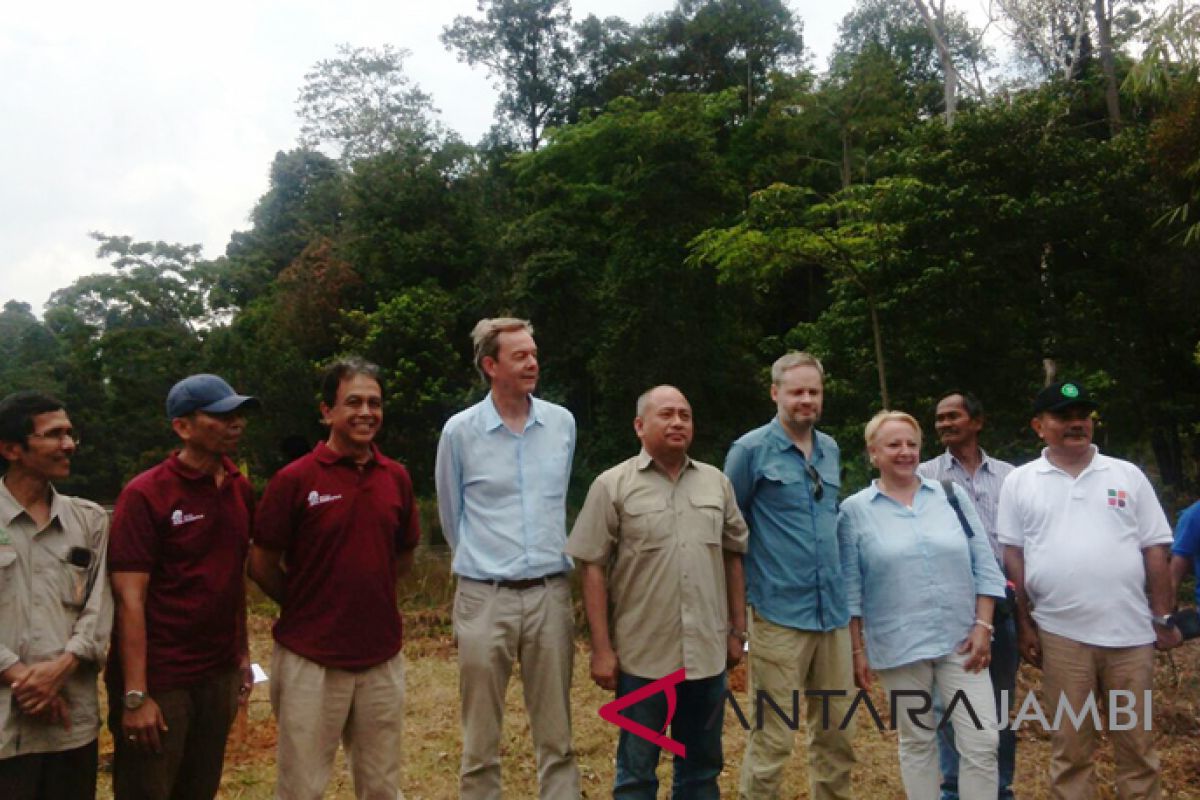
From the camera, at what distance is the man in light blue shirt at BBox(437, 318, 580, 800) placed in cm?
320

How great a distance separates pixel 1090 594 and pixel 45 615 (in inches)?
136

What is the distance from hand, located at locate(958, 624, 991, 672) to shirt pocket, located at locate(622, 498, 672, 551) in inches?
44.5

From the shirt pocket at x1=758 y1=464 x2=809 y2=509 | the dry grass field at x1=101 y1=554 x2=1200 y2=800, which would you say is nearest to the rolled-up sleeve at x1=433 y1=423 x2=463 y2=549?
the shirt pocket at x1=758 y1=464 x2=809 y2=509

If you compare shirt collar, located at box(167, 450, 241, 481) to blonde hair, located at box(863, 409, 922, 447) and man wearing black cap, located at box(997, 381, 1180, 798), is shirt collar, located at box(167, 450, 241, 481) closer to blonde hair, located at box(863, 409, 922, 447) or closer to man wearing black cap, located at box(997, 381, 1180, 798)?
blonde hair, located at box(863, 409, 922, 447)

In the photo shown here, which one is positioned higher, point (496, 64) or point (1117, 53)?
point (496, 64)

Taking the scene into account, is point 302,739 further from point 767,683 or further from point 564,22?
point 564,22

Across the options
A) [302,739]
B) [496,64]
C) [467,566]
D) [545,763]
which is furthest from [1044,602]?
[496,64]

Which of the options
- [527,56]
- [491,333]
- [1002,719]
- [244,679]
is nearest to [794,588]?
[1002,719]

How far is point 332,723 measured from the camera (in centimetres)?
300

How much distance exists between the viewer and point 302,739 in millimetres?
2938

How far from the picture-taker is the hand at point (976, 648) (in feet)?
10.5

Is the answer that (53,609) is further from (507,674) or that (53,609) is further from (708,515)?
(708,515)

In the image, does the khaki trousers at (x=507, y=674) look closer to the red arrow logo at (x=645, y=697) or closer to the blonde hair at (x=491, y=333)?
the red arrow logo at (x=645, y=697)

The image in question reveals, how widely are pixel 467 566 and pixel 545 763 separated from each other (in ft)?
2.47
